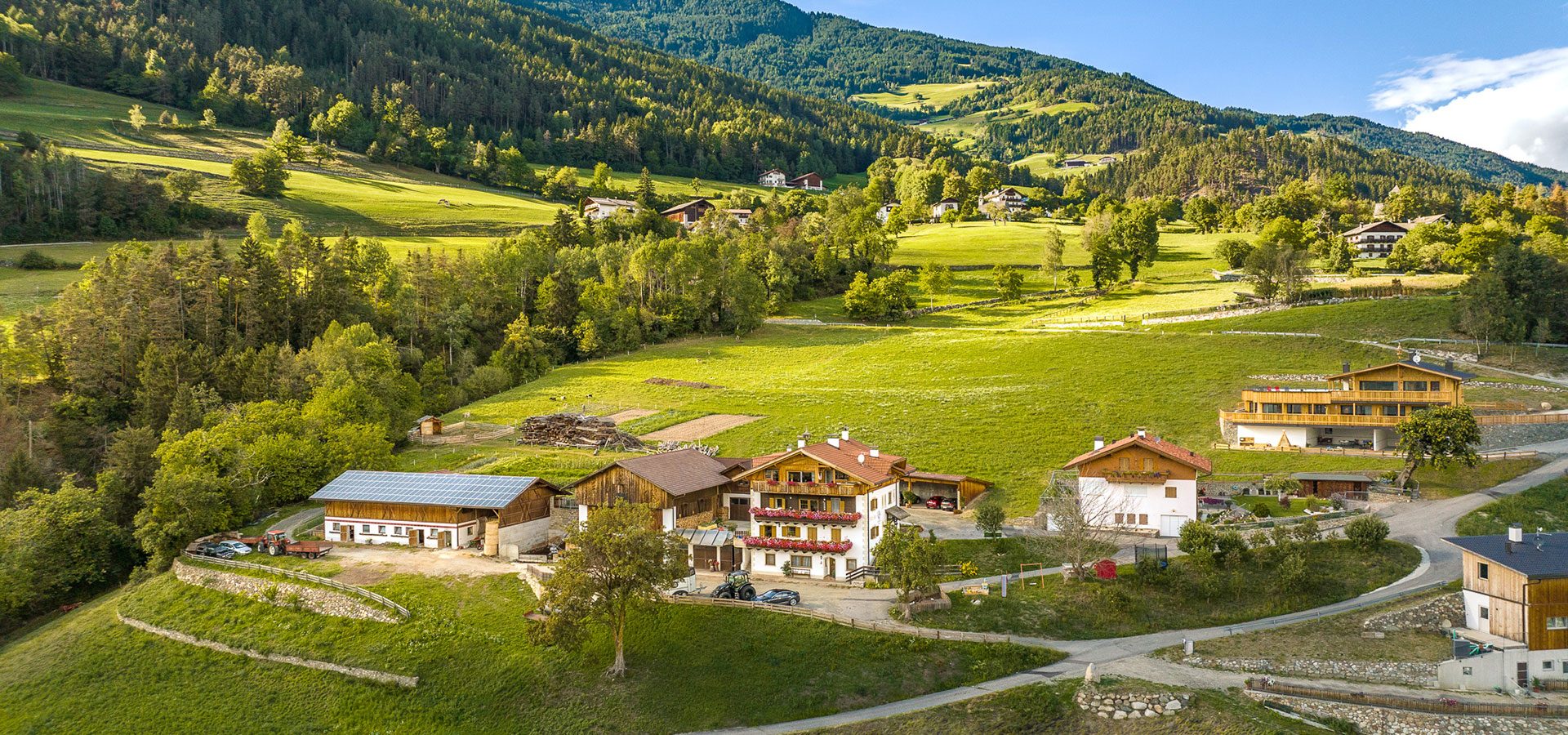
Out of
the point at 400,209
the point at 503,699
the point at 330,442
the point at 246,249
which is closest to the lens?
the point at 503,699

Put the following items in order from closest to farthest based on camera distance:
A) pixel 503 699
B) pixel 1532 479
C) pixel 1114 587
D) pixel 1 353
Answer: pixel 503 699 < pixel 1114 587 < pixel 1532 479 < pixel 1 353

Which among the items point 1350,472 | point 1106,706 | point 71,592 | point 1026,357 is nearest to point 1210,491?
point 1350,472

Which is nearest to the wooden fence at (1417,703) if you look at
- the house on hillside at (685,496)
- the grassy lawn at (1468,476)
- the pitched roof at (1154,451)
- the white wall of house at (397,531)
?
the pitched roof at (1154,451)

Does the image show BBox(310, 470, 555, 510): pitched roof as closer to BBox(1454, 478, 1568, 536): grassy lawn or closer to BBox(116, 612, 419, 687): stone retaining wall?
BBox(116, 612, 419, 687): stone retaining wall

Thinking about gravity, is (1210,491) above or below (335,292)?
below

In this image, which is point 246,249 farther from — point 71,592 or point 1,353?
point 71,592

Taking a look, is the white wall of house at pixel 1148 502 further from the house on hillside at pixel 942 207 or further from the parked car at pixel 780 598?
the house on hillside at pixel 942 207
